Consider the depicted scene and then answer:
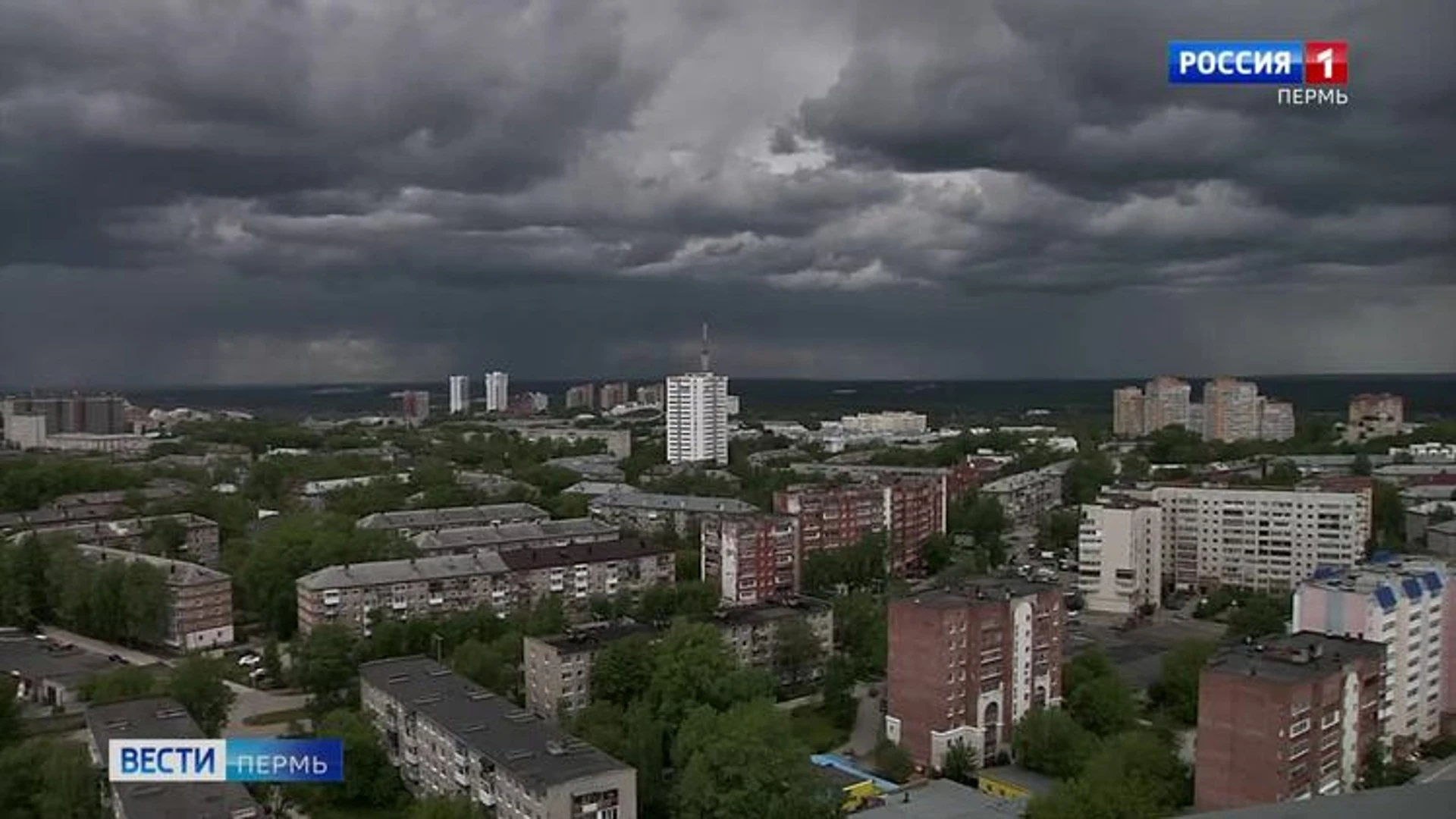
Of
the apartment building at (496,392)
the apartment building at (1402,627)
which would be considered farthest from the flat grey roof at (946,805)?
the apartment building at (496,392)

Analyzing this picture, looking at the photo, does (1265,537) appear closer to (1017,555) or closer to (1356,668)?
(1017,555)

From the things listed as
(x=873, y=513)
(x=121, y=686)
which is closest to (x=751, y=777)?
(x=121, y=686)

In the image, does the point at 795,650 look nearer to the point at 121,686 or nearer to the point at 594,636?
the point at 594,636

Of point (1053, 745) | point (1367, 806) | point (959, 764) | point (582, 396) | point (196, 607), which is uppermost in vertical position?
point (1367, 806)

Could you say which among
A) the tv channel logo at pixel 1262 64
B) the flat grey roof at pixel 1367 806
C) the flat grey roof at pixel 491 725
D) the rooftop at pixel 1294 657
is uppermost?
the tv channel logo at pixel 1262 64

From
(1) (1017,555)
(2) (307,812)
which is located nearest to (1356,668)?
(2) (307,812)

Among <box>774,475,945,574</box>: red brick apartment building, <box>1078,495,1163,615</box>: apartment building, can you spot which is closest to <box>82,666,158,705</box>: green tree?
<box>774,475,945,574</box>: red brick apartment building

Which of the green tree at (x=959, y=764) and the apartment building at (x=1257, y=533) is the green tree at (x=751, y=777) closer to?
the green tree at (x=959, y=764)
